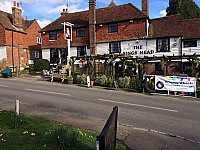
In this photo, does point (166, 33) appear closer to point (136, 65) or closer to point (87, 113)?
point (136, 65)

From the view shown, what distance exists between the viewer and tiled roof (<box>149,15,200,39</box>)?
23344 mm

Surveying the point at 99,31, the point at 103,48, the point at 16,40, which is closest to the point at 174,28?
the point at 103,48

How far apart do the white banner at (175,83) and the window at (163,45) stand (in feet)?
Result: 31.3

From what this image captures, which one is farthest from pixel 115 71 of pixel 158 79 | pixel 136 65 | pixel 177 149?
pixel 177 149

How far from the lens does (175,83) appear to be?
1451 centimetres

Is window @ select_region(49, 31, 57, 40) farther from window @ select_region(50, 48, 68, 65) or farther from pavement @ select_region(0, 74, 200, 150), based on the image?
pavement @ select_region(0, 74, 200, 150)

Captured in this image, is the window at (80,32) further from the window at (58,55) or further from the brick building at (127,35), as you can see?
the window at (58,55)

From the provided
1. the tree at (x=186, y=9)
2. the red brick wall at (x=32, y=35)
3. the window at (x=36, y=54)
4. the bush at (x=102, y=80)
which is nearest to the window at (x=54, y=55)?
the window at (x=36, y=54)

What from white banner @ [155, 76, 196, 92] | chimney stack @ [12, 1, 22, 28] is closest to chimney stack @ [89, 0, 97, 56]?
white banner @ [155, 76, 196, 92]

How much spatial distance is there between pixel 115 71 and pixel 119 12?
11.3 m

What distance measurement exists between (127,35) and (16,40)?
20.5 m

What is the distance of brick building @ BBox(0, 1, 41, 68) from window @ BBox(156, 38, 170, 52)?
22.1 m

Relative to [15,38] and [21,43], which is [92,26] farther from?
[21,43]

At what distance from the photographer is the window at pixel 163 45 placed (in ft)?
76.6
